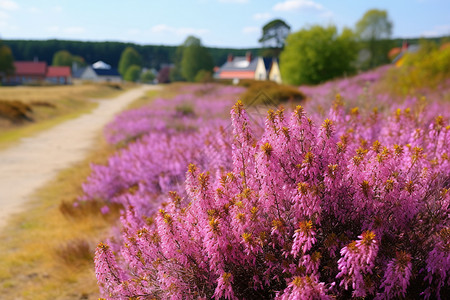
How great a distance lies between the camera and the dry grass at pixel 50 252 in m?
4.73

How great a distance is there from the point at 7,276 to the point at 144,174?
2.43m

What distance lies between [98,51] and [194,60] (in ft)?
220

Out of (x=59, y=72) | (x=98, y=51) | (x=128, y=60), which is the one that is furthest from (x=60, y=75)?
(x=98, y=51)

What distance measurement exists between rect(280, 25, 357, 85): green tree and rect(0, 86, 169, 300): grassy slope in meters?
27.3

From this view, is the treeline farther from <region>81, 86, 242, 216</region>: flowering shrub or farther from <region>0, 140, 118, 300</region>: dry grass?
<region>0, 140, 118, 300</region>: dry grass

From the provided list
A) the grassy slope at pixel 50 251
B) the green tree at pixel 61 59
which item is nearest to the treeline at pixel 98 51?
the green tree at pixel 61 59

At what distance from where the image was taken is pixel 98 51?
131 metres

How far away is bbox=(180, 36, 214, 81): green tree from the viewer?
76312mm

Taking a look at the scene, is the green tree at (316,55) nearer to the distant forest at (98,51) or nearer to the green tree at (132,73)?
the green tree at (132,73)

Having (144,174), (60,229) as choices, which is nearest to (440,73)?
(144,174)

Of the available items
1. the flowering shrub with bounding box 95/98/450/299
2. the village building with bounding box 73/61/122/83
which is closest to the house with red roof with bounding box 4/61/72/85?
the village building with bounding box 73/61/122/83

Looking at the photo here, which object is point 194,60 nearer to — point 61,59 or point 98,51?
point 61,59

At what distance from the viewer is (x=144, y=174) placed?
6684mm

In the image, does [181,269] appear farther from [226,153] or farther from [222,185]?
Answer: [226,153]
